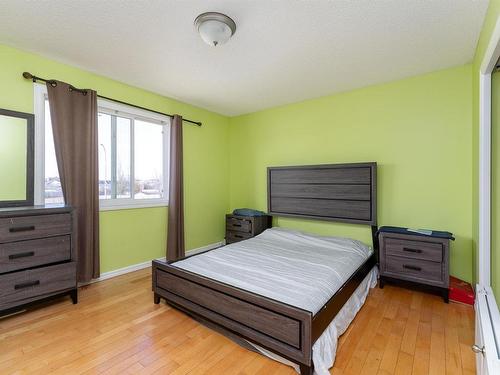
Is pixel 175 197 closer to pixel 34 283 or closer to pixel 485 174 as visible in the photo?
pixel 34 283

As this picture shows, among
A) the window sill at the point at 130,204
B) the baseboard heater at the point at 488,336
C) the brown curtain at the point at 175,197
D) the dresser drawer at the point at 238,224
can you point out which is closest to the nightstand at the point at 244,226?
the dresser drawer at the point at 238,224

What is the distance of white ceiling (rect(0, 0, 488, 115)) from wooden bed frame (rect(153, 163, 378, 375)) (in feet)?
3.88

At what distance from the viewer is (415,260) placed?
2488 millimetres

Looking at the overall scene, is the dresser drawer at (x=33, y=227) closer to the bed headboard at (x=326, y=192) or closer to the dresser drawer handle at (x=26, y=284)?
the dresser drawer handle at (x=26, y=284)

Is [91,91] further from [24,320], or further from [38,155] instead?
[24,320]

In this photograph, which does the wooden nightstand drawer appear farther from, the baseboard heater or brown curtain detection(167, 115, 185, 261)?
brown curtain detection(167, 115, 185, 261)

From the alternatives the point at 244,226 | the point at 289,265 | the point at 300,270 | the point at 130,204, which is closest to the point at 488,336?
the point at 300,270

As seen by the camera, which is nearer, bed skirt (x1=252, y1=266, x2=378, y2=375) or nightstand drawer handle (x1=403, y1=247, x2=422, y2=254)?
bed skirt (x1=252, y1=266, x2=378, y2=375)

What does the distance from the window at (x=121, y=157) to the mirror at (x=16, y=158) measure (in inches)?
2.9

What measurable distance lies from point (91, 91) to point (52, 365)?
249 centimetres

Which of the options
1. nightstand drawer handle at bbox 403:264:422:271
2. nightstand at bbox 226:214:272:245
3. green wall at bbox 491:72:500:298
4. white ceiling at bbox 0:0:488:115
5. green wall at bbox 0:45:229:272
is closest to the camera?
green wall at bbox 491:72:500:298

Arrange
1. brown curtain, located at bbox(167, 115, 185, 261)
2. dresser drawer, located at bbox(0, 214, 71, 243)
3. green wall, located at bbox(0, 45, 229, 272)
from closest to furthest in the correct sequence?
1. dresser drawer, located at bbox(0, 214, 71, 243)
2. green wall, located at bbox(0, 45, 229, 272)
3. brown curtain, located at bbox(167, 115, 185, 261)

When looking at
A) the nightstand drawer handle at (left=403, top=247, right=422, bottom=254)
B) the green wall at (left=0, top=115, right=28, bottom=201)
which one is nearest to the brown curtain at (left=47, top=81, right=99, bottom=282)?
the green wall at (left=0, top=115, right=28, bottom=201)

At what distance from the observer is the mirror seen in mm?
2230
